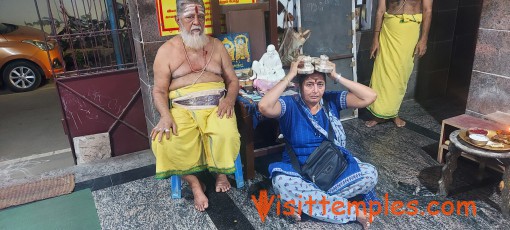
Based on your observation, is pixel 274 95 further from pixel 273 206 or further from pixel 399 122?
pixel 399 122

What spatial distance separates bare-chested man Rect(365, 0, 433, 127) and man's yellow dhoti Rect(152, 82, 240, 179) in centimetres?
251

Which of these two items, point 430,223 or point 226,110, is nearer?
point 430,223

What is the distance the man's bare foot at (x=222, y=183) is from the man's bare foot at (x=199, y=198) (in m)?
0.22

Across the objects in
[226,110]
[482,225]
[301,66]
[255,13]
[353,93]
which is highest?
[255,13]

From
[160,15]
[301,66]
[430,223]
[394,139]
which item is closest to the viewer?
[301,66]

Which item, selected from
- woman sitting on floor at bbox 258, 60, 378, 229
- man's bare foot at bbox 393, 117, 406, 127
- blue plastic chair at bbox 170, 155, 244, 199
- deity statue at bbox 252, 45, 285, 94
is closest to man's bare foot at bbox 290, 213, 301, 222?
woman sitting on floor at bbox 258, 60, 378, 229

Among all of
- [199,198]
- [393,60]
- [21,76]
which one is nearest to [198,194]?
[199,198]

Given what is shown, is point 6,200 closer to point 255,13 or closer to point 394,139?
point 255,13

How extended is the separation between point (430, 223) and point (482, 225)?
41cm

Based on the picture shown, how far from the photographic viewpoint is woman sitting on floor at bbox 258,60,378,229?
3.10 m

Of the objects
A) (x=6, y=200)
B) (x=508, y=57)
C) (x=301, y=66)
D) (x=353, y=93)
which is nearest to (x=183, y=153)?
(x=301, y=66)

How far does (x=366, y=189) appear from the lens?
3252mm

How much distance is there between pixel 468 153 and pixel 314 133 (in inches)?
49.8

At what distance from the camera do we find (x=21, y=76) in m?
9.12
